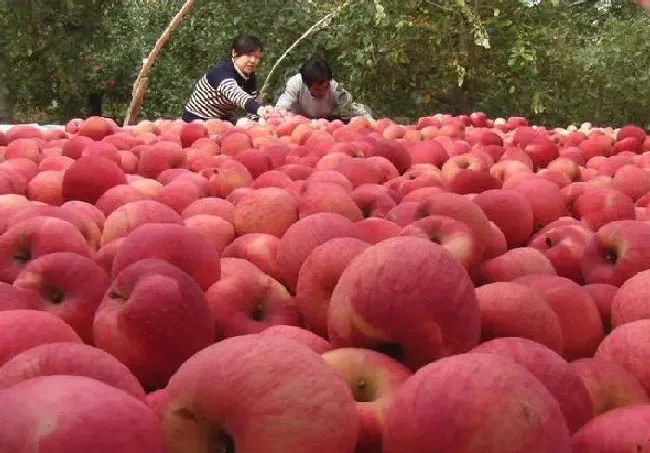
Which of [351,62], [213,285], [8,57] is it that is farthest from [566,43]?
[213,285]

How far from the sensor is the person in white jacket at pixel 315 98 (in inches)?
237

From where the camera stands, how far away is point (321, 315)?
122 centimetres

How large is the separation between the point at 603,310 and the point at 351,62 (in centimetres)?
696

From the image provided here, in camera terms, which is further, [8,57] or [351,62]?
[8,57]

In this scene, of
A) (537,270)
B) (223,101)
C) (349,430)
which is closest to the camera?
(349,430)

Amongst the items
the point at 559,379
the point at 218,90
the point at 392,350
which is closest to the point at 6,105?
the point at 218,90

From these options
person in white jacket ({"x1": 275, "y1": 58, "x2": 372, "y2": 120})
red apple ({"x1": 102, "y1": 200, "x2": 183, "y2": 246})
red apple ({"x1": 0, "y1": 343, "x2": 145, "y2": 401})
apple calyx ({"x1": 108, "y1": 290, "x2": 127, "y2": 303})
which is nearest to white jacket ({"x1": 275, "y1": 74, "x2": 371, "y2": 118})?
person in white jacket ({"x1": 275, "y1": 58, "x2": 372, "y2": 120})

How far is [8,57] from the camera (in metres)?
9.60

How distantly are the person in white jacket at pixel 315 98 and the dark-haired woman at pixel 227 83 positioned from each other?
12.2 inches

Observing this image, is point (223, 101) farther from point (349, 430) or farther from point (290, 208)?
point (349, 430)

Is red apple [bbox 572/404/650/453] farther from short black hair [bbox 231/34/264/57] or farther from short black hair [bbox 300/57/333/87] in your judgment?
short black hair [bbox 231/34/264/57]

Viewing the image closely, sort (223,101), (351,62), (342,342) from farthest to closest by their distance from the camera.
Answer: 1. (351,62)
2. (223,101)
3. (342,342)

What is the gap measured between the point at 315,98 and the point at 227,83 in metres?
0.71

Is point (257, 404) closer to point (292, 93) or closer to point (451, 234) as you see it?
point (451, 234)
